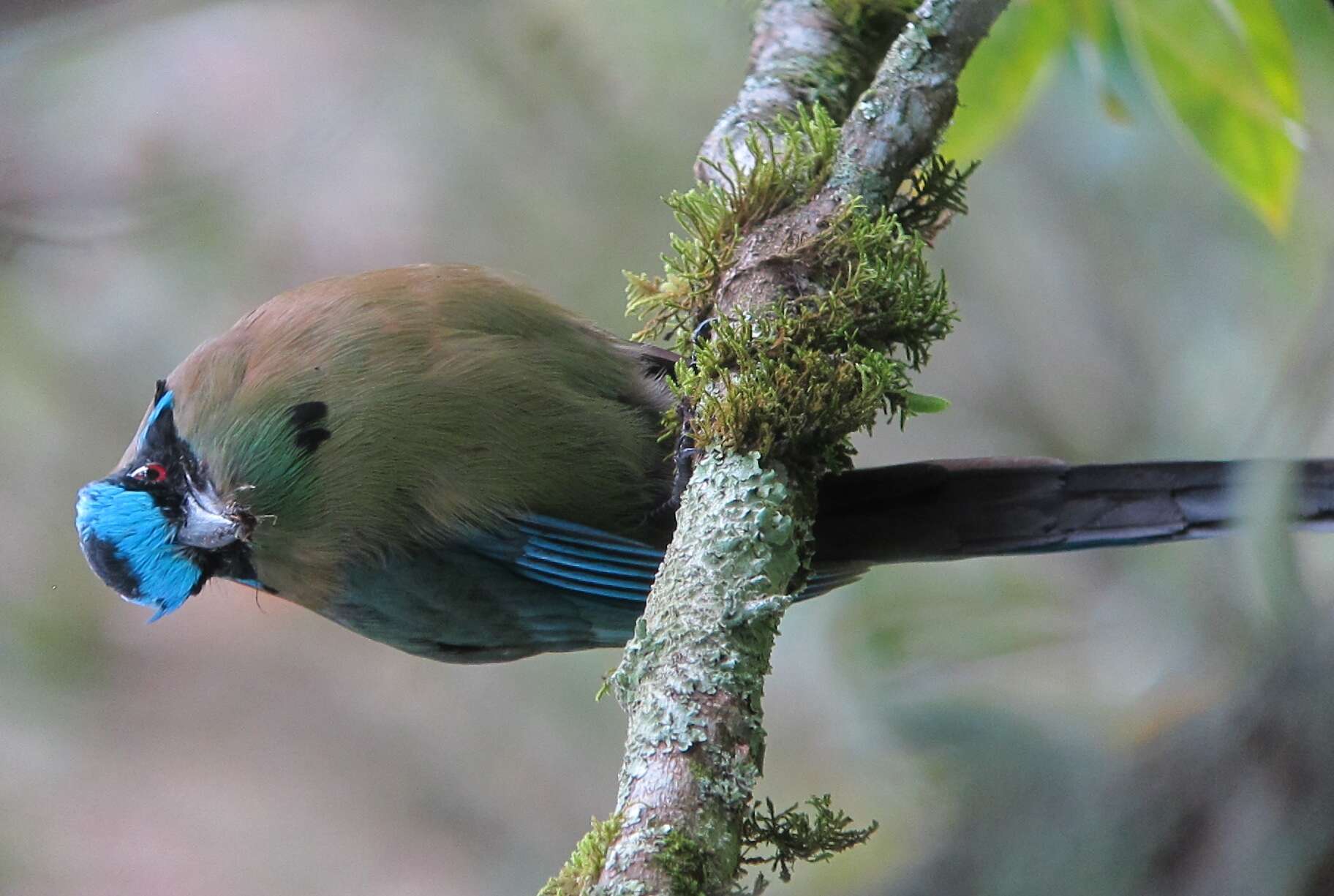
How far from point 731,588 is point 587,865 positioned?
16.4 inches

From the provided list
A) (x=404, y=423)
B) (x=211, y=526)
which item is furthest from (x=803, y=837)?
(x=211, y=526)

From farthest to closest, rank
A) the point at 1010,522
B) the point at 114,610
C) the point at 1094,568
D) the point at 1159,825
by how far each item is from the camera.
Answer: the point at 114,610, the point at 1094,568, the point at 1159,825, the point at 1010,522

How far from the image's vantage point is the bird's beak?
2293mm

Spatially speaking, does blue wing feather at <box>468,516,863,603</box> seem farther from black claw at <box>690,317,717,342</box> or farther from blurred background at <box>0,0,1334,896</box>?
blurred background at <box>0,0,1334,896</box>

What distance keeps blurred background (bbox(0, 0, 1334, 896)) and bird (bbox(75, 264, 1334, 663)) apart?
97cm

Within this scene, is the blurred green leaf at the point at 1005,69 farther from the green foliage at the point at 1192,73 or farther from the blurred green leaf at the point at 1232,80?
the blurred green leaf at the point at 1232,80

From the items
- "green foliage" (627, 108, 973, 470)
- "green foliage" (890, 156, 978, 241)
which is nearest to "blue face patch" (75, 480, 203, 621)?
"green foliage" (627, 108, 973, 470)

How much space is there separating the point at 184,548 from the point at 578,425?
774mm

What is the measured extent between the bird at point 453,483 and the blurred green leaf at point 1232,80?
73cm

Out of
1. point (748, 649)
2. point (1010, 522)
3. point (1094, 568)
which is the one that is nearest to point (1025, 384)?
point (1094, 568)

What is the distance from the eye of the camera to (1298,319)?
4035 millimetres

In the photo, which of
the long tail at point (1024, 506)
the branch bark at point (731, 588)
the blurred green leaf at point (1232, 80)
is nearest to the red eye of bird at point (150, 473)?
the branch bark at point (731, 588)

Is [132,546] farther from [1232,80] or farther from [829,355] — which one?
[1232,80]

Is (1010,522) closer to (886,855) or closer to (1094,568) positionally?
(886,855)
